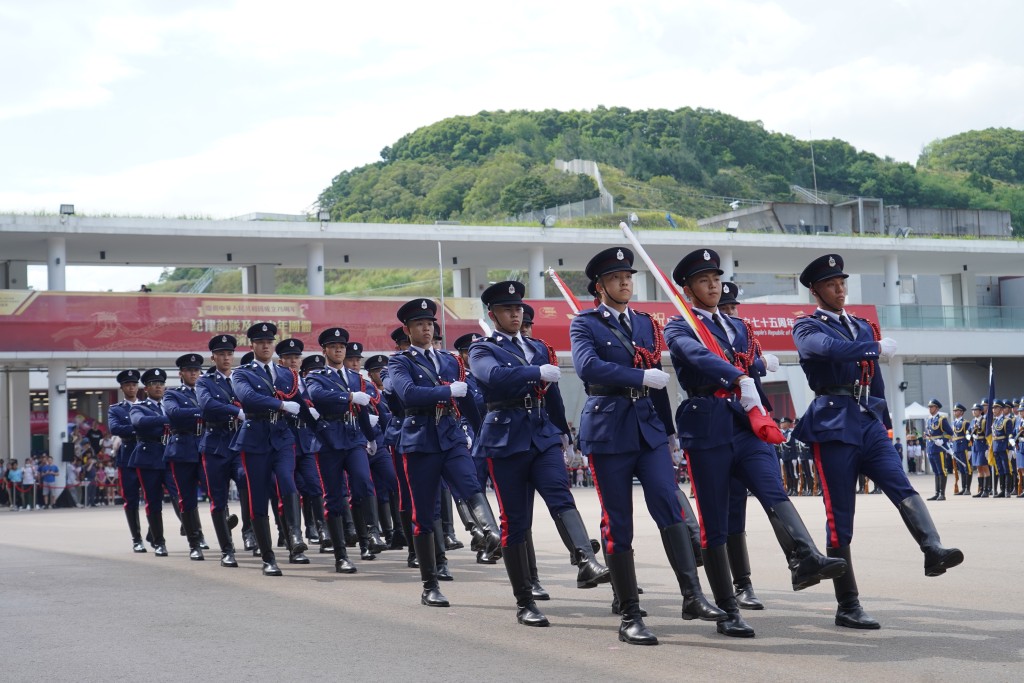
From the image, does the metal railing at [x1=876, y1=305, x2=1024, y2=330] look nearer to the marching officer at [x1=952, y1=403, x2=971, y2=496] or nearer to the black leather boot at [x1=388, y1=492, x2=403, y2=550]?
the marching officer at [x1=952, y1=403, x2=971, y2=496]

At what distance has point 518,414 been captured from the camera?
317 inches

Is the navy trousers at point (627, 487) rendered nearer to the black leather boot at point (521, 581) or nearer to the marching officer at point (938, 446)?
the black leather boot at point (521, 581)

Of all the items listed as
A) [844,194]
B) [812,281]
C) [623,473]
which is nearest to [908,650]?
[623,473]

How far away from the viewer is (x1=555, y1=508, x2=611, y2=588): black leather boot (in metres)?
7.71

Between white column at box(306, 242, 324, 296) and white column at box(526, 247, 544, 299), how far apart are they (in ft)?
23.1

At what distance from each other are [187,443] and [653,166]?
313ft

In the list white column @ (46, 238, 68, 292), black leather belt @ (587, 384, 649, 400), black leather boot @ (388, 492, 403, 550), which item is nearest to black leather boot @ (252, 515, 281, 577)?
black leather boot @ (388, 492, 403, 550)

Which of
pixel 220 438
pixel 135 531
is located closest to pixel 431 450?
pixel 220 438

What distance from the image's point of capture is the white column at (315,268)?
128 feet

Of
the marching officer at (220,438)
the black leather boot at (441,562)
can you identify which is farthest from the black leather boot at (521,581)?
the marching officer at (220,438)

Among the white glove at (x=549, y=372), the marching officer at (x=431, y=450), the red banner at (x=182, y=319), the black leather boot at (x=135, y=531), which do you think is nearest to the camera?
the white glove at (x=549, y=372)

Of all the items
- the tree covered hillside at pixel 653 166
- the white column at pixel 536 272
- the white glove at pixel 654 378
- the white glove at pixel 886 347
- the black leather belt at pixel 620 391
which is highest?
the tree covered hillside at pixel 653 166

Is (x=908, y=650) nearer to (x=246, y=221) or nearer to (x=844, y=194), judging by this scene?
(x=246, y=221)

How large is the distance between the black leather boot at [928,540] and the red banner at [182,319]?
85.3ft
